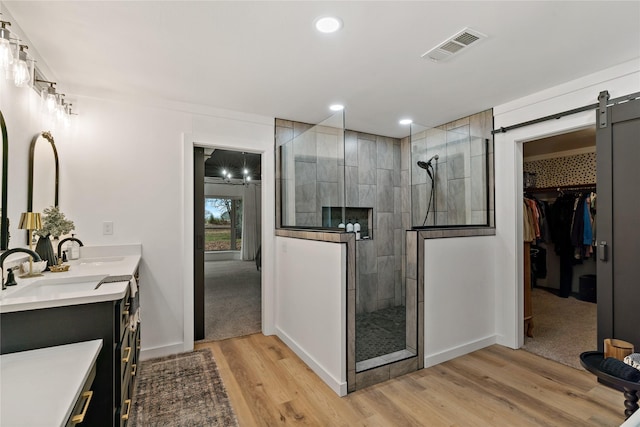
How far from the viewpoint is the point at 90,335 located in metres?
1.31

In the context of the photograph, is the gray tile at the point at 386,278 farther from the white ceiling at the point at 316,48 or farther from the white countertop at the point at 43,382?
the white countertop at the point at 43,382

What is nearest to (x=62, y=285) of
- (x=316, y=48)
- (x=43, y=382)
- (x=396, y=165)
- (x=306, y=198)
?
(x=43, y=382)

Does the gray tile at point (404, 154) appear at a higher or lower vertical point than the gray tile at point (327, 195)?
higher

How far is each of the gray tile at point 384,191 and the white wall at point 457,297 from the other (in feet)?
5.10

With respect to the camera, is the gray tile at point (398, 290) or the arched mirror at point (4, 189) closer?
the arched mirror at point (4, 189)

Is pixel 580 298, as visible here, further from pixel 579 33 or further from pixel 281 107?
pixel 281 107

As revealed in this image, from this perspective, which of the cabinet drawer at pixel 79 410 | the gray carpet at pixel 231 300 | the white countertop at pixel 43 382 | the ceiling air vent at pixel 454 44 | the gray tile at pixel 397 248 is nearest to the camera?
the white countertop at pixel 43 382

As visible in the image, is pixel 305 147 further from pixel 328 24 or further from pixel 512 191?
pixel 512 191

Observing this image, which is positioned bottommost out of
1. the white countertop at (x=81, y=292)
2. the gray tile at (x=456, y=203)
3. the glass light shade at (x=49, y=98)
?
the white countertop at (x=81, y=292)

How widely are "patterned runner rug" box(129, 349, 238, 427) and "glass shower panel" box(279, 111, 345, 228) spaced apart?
1.57m

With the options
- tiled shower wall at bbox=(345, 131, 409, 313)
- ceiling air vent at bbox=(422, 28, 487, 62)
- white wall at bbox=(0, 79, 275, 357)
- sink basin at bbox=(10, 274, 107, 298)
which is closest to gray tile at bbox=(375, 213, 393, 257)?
tiled shower wall at bbox=(345, 131, 409, 313)

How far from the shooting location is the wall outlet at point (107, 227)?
9.08 feet

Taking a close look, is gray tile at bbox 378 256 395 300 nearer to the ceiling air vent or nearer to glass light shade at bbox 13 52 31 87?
the ceiling air vent


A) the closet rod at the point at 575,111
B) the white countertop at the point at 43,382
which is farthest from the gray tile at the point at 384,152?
the white countertop at the point at 43,382
